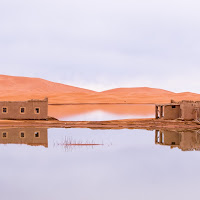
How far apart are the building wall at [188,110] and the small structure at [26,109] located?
47.7ft

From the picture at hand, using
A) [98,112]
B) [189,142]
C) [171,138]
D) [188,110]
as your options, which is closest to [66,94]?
[98,112]

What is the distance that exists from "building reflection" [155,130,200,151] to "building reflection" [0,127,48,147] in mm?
8498

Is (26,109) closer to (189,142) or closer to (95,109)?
(189,142)

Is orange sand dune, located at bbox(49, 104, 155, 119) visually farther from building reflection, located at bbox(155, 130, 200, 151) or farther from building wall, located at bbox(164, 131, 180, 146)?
building reflection, located at bbox(155, 130, 200, 151)

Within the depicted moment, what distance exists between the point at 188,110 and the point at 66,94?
292 ft

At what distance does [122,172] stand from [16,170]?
4.74 m

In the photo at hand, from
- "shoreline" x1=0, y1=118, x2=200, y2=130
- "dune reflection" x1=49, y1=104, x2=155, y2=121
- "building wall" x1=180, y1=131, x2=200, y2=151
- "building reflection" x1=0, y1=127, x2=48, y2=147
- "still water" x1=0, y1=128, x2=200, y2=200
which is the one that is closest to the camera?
"still water" x1=0, y1=128, x2=200, y2=200

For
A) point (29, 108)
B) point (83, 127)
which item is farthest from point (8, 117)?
point (83, 127)

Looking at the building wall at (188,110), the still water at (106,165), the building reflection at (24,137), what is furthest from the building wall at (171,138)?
the building reflection at (24,137)

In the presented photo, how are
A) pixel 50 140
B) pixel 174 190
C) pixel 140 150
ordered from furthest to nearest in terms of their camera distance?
1. pixel 50 140
2. pixel 140 150
3. pixel 174 190

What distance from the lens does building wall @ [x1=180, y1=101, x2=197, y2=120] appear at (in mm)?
34469

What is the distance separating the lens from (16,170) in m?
14.6

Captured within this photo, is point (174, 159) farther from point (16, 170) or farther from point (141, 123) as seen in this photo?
point (141, 123)

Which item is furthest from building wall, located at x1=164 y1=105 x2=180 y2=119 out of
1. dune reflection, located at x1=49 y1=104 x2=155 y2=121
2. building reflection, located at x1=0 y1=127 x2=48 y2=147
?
building reflection, located at x1=0 y1=127 x2=48 y2=147
